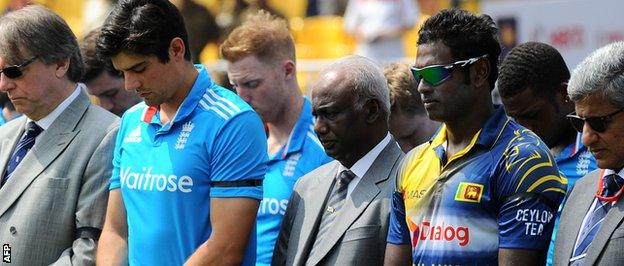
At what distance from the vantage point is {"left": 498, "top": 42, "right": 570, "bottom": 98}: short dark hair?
601 cm

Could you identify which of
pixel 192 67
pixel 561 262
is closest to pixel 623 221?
pixel 561 262

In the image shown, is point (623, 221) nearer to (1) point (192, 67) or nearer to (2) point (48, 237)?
(1) point (192, 67)

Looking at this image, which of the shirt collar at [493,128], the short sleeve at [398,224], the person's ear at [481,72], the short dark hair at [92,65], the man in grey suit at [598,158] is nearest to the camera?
the man in grey suit at [598,158]

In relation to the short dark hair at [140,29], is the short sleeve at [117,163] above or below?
below

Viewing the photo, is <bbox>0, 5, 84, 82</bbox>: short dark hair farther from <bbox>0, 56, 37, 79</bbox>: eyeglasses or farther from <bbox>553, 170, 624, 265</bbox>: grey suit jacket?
<bbox>553, 170, 624, 265</bbox>: grey suit jacket

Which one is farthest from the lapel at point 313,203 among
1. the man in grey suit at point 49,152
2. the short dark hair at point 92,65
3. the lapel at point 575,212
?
the short dark hair at point 92,65

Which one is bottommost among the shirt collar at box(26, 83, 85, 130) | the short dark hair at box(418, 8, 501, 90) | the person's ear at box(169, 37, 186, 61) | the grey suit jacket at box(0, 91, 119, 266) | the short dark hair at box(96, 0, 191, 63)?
the grey suit jacket at box(0, 91, 119, 266)

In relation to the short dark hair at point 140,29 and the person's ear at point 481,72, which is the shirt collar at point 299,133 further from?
the person's ear at point 481,72

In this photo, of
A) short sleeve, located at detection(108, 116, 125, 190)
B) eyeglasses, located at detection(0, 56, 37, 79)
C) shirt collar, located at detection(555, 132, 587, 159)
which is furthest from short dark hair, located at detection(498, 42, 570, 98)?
eyeglasses, located at detection(0, 56, 37, 79)

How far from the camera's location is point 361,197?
18.2 ft

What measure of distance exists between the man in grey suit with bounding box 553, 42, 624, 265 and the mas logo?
339mm

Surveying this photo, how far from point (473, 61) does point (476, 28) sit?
138 millimetres

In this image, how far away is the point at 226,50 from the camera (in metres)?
7.09

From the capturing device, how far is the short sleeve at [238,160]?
18.0 feet
